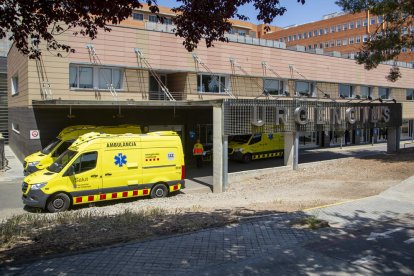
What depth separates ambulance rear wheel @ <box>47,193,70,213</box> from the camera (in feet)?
43.7

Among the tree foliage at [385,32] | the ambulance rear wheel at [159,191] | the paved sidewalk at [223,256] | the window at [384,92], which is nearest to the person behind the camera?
the paved sidewalk at [223,256]

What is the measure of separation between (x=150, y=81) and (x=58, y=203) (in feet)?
40.3

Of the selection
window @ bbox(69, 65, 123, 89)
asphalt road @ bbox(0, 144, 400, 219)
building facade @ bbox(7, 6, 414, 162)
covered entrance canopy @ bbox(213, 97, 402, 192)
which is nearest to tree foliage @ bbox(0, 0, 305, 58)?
asphalt road @ bbox(0, 144, 400, 219)

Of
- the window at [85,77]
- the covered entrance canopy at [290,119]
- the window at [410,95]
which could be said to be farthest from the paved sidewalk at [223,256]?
the window at [410,95]

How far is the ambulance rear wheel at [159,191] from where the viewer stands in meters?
15.5

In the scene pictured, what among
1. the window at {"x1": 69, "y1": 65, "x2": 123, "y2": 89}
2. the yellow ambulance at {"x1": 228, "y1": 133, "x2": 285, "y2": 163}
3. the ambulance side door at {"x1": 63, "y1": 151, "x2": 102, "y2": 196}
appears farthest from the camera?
the yellow ambulance at {"x1": 228, "y1": 133, "x2": 285, "y2": 163}

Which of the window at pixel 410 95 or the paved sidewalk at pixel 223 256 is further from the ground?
the window at pixel 410 95

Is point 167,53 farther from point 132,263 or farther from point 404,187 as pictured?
point 132,263

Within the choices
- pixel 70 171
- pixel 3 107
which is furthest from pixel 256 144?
pixel 3 107

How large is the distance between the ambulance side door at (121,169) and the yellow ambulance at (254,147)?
35.2ft

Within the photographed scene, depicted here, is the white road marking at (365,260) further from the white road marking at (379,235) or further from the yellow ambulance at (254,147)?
the yellow ambulance at (254,147)

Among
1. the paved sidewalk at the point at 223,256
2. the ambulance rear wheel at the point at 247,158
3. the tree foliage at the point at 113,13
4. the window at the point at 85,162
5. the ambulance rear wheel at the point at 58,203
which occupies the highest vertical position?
the tree foliage at the point at 113,13

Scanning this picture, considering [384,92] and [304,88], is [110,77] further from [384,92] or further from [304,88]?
[384,92]

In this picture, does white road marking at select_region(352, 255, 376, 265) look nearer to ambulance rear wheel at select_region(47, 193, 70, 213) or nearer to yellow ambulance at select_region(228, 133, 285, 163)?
ambulance rear wheel at select_region(47, 193, 70, 213)
